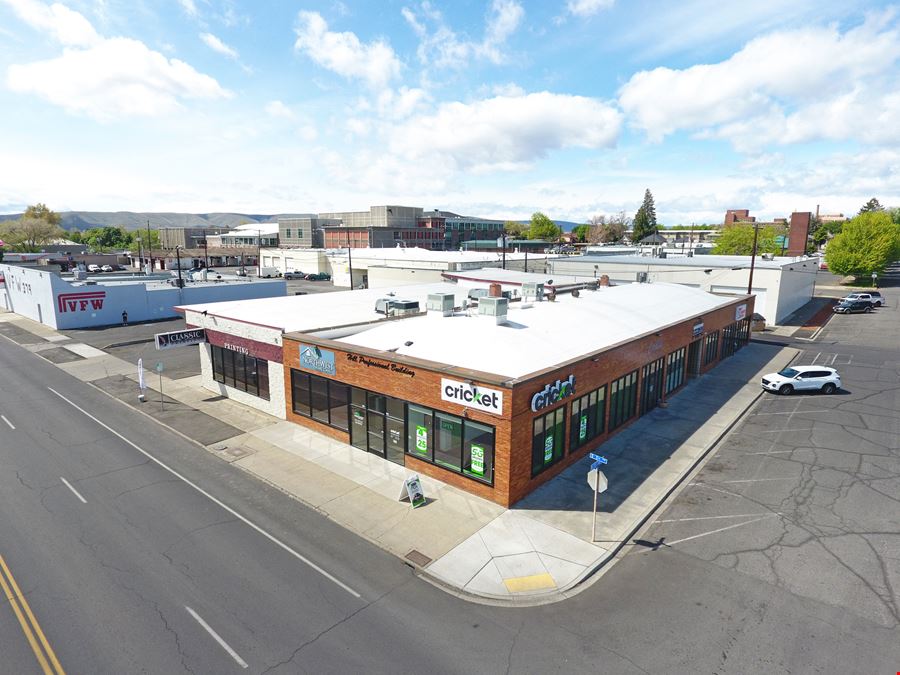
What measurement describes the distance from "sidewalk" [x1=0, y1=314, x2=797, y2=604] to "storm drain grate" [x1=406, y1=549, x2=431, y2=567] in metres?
0.03

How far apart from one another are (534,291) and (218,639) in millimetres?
24010

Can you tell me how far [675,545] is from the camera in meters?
15.8

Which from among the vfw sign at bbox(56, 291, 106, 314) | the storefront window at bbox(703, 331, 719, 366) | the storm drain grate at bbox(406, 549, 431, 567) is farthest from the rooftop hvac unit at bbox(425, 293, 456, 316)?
the vfw sign at bbox(56, 291, 106, 314)

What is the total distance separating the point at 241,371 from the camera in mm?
28531

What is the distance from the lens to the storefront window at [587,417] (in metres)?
21.0

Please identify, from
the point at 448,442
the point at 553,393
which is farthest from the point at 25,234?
the point at 553,393

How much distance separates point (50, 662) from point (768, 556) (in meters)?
18.9

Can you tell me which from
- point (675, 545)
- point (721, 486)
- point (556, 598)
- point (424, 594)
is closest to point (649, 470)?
point (721, 486)

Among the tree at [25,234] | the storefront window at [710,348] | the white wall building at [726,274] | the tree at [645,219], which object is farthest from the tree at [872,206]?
the tree at [25,234]

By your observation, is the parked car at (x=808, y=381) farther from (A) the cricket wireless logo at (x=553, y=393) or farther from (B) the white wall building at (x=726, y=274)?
(B) the white wall building at (x=726, y=274)

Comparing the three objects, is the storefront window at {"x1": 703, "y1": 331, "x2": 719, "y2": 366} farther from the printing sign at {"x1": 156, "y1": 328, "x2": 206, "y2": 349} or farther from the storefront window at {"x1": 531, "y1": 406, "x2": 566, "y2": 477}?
the printing sign at {"x1": 156, "y1": 328, "x2": 206, "y2": 349}

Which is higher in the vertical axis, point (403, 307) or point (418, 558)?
point (403, 307)

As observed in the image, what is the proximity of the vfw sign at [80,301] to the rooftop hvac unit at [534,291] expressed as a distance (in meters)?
45.8

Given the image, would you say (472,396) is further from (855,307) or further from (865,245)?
(865,245)
